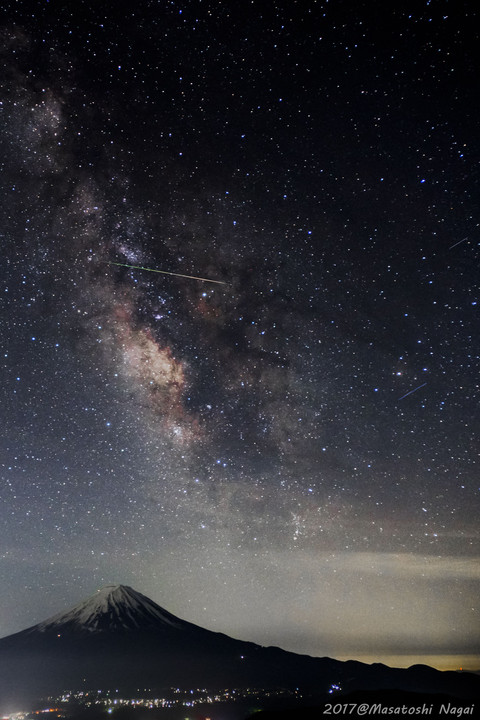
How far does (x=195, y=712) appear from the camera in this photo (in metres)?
163

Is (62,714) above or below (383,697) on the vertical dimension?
below

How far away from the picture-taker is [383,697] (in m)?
77.0

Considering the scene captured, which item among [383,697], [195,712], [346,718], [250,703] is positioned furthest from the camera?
[250,703]

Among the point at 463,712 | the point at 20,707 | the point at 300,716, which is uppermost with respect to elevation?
the point at 463,712

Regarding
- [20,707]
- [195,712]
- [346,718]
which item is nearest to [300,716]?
[346,718]

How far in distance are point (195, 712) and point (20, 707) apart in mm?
86446

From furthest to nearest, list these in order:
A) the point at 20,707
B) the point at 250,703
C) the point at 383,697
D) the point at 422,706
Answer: the point at 20,707, the point at 250,703, the point at 383,697, the point at 422,706

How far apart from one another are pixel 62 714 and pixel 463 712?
178 meters

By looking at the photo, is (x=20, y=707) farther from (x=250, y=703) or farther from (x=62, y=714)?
(x=250, y=703)

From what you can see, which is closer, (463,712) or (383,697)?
(463,712)

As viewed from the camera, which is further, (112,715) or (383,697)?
(112,715)

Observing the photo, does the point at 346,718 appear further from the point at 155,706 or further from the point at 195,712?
the point at 155,706


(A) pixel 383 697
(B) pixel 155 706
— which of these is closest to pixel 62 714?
(B) pixel 155 706

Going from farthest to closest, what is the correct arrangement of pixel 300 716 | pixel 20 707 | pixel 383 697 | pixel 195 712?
pixel 20 707, pixel 195 712, pixel 383 697, pixel 300 716
